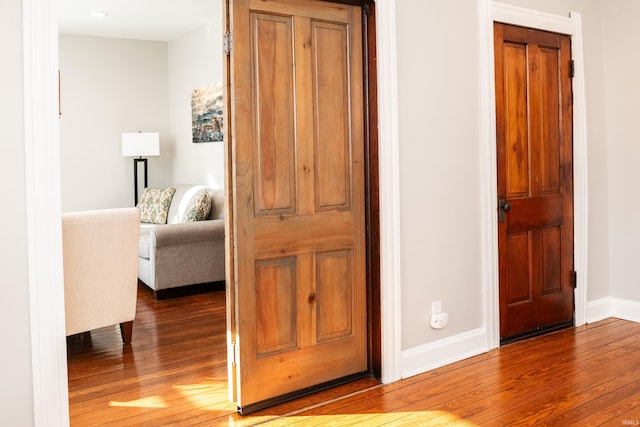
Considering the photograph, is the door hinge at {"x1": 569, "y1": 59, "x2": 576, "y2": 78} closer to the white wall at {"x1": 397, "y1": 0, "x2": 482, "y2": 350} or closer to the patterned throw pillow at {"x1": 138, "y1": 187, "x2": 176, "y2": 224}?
the white wall at {"x1": 397, "y1": 0, "x2": 482, "y2": 350}

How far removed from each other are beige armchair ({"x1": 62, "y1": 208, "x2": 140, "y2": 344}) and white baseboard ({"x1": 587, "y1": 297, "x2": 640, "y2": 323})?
3191 millimetres

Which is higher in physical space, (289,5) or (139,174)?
(289,5)

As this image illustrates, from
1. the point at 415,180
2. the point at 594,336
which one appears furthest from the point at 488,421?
the point at 594,336

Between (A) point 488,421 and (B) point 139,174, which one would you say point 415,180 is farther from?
(B) point 139,174

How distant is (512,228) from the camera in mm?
3670

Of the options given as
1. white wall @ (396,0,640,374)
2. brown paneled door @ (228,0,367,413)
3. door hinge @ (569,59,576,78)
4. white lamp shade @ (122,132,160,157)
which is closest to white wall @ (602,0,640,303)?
white wall @ (396,0,640,374)

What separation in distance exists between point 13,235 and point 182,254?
314 cm

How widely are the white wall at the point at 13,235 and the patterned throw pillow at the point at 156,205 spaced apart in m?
4.25

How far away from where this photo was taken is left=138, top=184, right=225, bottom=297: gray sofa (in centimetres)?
505

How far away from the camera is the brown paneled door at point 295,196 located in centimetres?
268

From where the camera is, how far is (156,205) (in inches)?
252

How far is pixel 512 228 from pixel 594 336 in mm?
916

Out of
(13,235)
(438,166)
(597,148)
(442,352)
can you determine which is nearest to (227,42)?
(13,235)

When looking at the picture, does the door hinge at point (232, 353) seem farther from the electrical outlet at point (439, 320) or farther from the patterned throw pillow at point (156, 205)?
the patterned throw pillow at point (156, 205)
